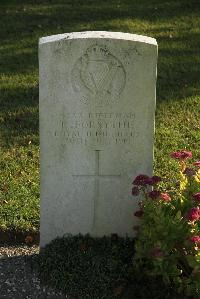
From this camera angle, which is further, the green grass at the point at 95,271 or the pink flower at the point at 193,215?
the green grass at the point at 95,271

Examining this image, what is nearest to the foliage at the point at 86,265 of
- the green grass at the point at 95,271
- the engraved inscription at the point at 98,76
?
the green grass at the point at 95,271

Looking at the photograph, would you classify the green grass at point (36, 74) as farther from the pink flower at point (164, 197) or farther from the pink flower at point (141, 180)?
the pink flower at point (164, 197)

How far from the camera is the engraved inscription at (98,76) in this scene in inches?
155

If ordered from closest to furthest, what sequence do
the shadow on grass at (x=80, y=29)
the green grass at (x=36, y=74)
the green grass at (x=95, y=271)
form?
the green grass at (x=95, y=271) < the green grass at (x=36, y=74) < the shadow on grass at (x=80, y=29)

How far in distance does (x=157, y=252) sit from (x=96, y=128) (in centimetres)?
98

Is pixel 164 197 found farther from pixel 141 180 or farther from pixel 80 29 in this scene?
pixel 80 29

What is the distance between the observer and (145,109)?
411 cm

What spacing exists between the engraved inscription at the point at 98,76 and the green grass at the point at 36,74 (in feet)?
4.61

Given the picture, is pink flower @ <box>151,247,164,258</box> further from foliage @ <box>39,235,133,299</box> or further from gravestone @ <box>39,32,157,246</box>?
gravestone @ <box>39,32,157,246</box>

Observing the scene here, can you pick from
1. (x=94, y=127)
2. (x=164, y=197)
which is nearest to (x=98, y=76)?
(x=94, y=127)

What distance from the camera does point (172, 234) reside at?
379cm

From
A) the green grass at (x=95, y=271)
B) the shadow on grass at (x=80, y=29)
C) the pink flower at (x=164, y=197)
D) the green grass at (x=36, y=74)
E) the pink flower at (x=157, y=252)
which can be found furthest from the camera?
the shadow on grass at (x=80, y=29)

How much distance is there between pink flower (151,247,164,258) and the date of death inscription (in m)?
0.84

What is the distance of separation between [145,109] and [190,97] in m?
3.51
